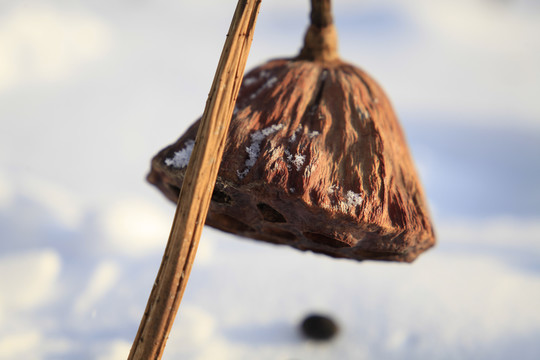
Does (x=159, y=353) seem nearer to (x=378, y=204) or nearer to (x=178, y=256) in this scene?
(x=178, y=256)

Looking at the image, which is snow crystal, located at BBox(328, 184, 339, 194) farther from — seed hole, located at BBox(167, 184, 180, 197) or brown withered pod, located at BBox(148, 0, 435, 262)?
seed hole, located at BBox(167, 184, 180, 197)

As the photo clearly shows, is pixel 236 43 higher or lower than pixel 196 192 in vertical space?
higher

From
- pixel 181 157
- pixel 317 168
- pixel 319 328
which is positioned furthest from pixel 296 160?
pixel 319 328

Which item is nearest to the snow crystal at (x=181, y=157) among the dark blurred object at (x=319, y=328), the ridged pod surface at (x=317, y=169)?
the ridged pod surface at (x=317, y=169)

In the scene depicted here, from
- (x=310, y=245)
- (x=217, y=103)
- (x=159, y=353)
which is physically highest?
(x=217, y=103)

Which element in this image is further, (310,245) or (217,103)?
(310,245)

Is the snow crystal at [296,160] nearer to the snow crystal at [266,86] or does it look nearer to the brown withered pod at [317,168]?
the brown withered pod at [317,168]

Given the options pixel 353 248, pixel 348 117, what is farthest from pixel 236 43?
pixel 353 248
